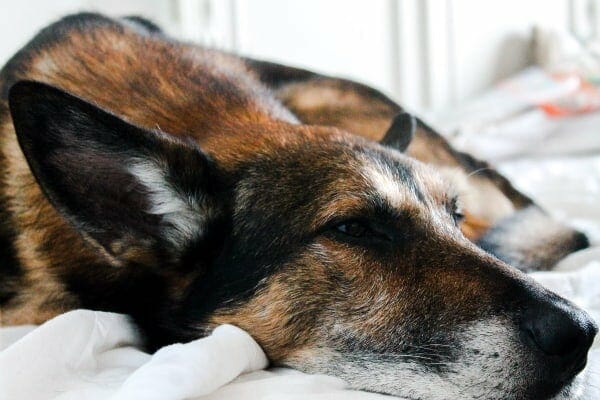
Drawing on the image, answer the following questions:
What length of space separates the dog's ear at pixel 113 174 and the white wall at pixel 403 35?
Answer: 3526 mm

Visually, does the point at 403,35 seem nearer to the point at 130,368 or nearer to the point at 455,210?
the point at 455,210

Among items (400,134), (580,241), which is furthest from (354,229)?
(580,241)

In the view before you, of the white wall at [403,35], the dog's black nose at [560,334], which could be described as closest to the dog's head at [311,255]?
the dog's black nose at [560,334]

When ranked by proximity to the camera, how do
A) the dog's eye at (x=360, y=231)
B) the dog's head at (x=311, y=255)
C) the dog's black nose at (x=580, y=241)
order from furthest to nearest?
1. the dog's black nose at (x=580, y=241)
2. the dog's eye at (x=360, y=231)
3. the dog's head at (x=311, y=255)

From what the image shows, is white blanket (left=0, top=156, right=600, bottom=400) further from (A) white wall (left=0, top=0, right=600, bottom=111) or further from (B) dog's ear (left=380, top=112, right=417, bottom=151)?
(A) white wall (left=0, top=0, right=600, bottom=111)

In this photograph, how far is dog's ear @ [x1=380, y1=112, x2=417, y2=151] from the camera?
5.51 feet

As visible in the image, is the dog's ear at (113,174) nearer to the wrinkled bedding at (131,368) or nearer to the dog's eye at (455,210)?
the wrinkled bedding at (131,368)

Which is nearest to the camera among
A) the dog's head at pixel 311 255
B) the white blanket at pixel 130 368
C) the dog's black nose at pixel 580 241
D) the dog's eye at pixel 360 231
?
the white blanket at pixel 130 368

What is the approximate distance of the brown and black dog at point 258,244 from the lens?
3.50ft

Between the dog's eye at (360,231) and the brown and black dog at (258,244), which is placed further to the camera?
the dog's eye at (360,231)

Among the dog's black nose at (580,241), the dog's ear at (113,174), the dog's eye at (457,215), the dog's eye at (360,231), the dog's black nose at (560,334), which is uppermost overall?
the dog's ear at (113,174)

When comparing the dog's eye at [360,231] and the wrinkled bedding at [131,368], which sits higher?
the dog's eye at [360,231]

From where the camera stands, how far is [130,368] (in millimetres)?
1130

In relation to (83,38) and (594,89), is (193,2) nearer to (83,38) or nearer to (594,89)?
(594,89)
